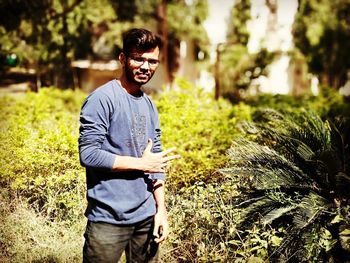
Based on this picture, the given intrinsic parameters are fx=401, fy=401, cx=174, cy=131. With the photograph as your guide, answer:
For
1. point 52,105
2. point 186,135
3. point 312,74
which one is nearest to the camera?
point 186,135

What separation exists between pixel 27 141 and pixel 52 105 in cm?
605

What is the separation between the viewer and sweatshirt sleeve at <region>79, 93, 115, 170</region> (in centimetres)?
223

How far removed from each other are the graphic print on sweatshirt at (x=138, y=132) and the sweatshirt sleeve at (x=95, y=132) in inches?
7.2

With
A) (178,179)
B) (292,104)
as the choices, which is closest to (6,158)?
(178,179)

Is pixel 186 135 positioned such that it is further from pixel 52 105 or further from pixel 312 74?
pixel 312 74

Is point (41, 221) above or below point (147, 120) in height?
below

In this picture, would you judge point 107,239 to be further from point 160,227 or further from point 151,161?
point 151,161

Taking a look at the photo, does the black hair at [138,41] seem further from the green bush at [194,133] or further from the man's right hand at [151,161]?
the green bush at [194,133]

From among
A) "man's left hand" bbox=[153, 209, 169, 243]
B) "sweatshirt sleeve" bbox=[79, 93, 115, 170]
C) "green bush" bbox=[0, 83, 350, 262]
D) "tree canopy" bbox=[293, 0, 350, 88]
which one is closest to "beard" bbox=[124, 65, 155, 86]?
"sweatshirt sleeve" bbox=[79, 93, 115, 170]

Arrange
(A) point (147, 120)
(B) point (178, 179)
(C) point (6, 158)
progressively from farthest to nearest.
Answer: (B) point (178, 179)
(C) point (6, 158)
(A) point (147, 120)

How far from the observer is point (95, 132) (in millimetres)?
2252

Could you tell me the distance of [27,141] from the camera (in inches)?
182

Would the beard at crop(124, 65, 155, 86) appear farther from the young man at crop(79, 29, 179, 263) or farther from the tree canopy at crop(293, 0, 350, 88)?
the tree canopy at crop(293, 0, 350, 88)

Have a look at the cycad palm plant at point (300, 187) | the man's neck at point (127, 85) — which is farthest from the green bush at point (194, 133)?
the man's neck at point (127, 85)
